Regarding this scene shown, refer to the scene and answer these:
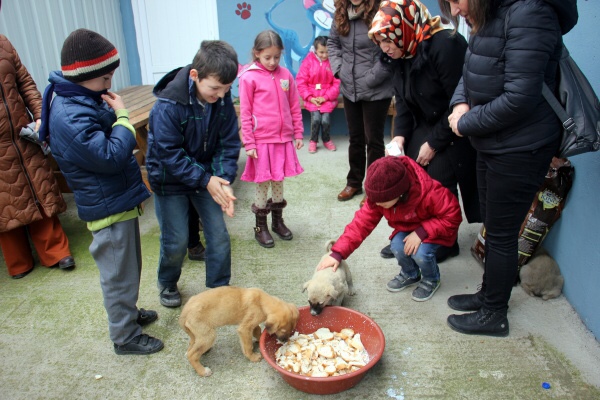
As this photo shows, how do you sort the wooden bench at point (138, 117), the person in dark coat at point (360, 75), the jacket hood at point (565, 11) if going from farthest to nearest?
the wooden bench at point (138, 117) → the person in dark coat at point (360, 75) → the jacket hood at point (565, 11)

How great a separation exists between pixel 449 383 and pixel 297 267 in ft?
5.15

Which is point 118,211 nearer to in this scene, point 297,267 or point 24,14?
point 297,267

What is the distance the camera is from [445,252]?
3.91 meters

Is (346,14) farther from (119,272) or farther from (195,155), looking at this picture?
(119,272)

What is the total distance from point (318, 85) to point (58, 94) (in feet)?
15.2

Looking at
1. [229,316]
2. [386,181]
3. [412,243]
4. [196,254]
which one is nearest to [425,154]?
[412,243]

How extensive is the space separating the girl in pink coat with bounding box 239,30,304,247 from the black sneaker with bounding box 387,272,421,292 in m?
1.15

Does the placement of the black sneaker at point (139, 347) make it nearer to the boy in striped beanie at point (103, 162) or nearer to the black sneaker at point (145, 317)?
the boy in striped beanie at point (103, 162)

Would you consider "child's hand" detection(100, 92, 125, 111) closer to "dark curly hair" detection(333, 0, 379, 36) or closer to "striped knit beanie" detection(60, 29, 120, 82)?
"striped knit beanie" detection(60, 29, 120, 82)

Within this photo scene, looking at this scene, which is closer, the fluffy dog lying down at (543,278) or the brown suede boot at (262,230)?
the fluffy dog lying down at (543,278)

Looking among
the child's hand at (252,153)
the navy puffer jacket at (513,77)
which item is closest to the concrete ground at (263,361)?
the child's hand at (252,153)

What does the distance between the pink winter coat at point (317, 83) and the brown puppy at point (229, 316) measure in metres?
4.42

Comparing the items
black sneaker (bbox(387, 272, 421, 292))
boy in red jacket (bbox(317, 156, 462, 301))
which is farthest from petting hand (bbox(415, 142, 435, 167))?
black sneaker (bbox(387, 272, 421, 292))

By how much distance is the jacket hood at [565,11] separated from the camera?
7.28 feet
